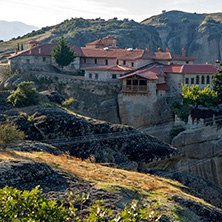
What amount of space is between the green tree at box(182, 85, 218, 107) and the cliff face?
237ft

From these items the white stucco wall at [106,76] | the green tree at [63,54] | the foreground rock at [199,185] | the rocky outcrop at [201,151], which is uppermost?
the green tree at [63,54]

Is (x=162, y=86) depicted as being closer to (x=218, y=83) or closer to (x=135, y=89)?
(x=135, y=89)

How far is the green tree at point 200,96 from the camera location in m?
53.9

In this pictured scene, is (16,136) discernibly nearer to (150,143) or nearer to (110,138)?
(110,138)

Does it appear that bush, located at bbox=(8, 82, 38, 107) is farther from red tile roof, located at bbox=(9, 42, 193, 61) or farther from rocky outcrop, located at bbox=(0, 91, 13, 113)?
red tile roof, located at bbox=(9, 42, 193, 61)

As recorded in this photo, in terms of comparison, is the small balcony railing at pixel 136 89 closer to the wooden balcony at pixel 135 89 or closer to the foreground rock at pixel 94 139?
the wooden balcony at pixel 135 89

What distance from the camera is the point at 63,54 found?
68.8 metres

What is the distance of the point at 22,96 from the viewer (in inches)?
1344

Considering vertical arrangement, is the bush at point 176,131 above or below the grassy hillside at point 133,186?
below

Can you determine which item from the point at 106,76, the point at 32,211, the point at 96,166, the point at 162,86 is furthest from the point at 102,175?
the point at 106,76

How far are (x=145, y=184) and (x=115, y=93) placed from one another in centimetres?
4326

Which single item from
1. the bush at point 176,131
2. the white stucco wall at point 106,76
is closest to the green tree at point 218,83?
the bush at point 176,131

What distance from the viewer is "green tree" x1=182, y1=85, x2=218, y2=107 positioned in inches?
2122

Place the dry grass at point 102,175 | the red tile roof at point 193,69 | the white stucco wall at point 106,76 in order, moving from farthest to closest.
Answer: the white stucco wall at point 106,76 < the red tile roof at point 193,69 < the dry grass at point 102,175
